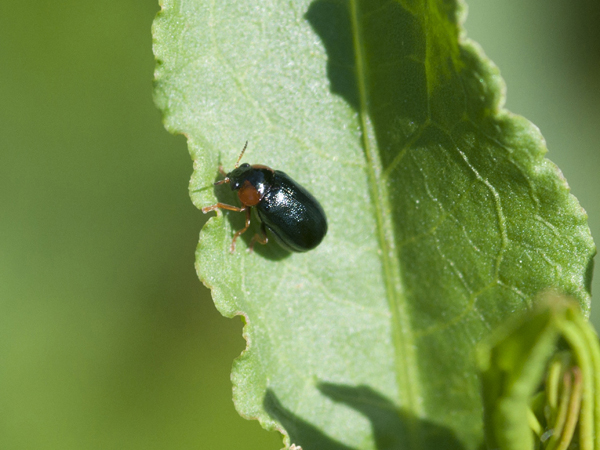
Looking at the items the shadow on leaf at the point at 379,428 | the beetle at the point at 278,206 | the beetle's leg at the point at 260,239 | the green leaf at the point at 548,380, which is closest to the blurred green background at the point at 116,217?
the beetle at the point at 278,206

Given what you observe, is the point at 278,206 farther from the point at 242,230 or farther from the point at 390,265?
the point at 390,265

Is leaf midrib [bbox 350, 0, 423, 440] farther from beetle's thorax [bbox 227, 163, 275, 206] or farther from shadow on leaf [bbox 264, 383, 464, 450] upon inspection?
beetle's thorax [bbox 227, 163, 275, 206]

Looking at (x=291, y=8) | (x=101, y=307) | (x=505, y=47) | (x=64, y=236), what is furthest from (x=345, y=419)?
(x=505, y=47)

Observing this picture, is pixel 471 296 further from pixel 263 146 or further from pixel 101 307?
pixel 101 307

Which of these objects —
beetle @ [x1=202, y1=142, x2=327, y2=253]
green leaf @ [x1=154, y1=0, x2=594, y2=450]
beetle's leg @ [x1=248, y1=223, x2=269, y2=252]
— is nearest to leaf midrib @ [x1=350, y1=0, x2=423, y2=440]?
green leaf @ [x1=154, y1=0, x2=594, y2=450]

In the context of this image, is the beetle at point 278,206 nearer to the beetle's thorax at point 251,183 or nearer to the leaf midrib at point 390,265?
the beetle's thorax at point 251,183

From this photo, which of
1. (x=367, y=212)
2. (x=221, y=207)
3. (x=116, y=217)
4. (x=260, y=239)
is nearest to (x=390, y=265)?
(x=367, y=212)
